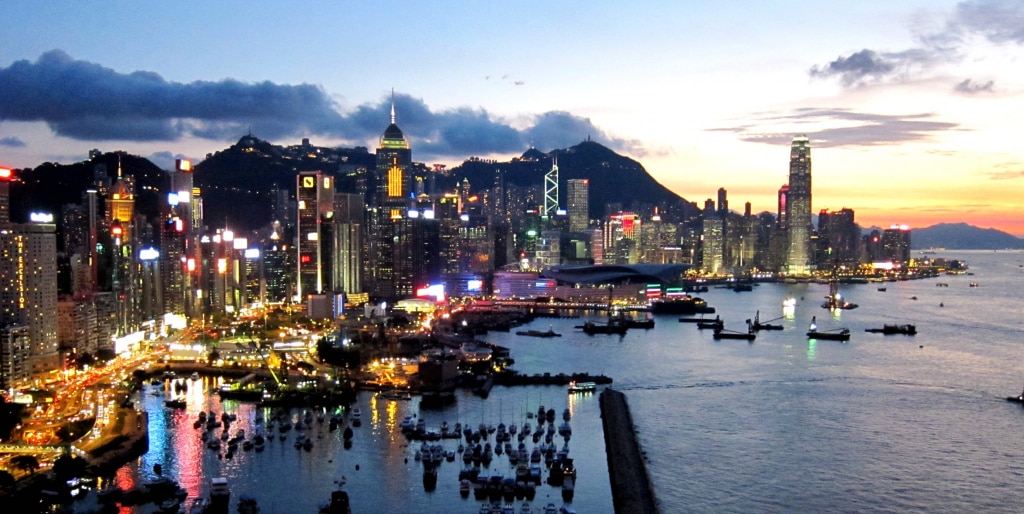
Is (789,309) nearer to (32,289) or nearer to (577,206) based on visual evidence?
(32,289)

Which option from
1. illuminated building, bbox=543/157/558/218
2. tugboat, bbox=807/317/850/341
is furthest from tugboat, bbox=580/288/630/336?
illuminated building, bbox=543/157/558/218

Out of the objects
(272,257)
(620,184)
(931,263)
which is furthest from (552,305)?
(931,263)

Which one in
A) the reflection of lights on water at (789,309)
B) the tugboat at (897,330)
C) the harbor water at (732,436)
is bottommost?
the harbor water at (732,436)

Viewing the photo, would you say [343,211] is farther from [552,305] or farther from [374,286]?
[552,305]

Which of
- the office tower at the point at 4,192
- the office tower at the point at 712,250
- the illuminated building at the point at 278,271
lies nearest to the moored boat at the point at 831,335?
the office tower at the point at 4,192

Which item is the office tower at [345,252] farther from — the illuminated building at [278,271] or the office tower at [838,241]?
the office tower at [838,241]

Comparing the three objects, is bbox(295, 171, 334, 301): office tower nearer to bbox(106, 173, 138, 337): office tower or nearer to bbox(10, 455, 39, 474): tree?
bbox(106, 173, 138, 337): office tower

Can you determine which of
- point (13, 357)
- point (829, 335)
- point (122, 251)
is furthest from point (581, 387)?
point (122, 251)

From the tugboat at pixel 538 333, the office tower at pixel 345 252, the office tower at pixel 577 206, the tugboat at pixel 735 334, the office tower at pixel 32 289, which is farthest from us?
the office tower at pixel 577 206
